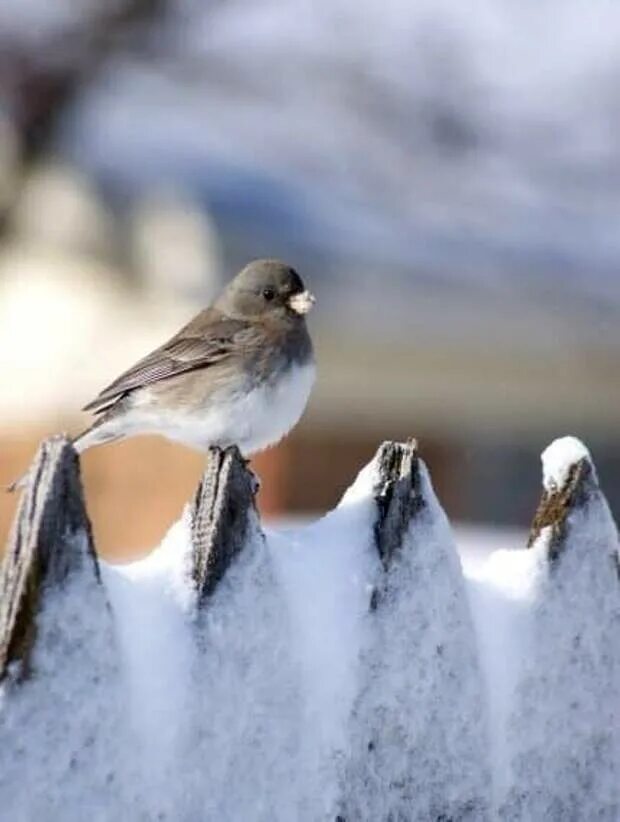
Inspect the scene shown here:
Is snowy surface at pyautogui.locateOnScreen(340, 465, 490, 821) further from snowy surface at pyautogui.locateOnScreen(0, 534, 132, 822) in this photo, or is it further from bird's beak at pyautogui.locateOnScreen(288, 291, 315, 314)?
bird's beak at pyautogui.locateOnScreen(288, 291, 315, 314)

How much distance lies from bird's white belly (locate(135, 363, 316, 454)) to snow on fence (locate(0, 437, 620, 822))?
106cm

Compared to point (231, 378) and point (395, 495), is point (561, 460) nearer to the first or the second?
point (395, 495)

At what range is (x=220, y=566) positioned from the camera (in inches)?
73.2

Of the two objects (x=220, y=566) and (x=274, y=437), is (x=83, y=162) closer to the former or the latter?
(x=274, y=437)

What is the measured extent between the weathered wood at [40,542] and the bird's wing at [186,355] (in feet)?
5.74

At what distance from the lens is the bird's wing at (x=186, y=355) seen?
11.5ft

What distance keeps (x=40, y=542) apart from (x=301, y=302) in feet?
6.07

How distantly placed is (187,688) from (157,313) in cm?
952

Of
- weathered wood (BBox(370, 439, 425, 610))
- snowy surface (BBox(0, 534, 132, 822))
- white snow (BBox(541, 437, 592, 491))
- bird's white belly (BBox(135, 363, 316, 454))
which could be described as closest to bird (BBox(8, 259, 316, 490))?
bird's white belly (BBox(135, 363, 316, 454))

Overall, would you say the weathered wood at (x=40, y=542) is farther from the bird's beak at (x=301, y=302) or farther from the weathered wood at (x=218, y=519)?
the bird's beak at (x=301, y=302)

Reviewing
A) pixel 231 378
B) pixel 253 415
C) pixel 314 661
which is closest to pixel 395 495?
pixel 314 661

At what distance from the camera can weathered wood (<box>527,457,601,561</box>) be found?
2.20 m

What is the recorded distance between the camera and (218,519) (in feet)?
6.10

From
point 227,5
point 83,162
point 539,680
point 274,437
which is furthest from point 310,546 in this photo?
point 83,162
